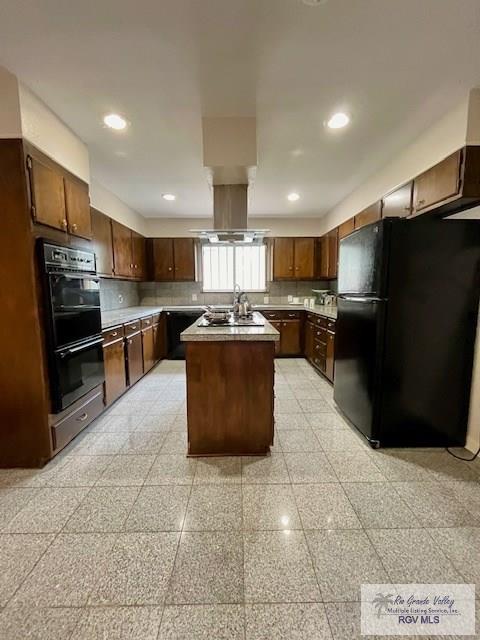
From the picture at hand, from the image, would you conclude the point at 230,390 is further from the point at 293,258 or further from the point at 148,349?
the point at 293,258

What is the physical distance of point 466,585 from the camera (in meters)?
1.21

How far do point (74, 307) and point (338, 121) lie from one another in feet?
8.55

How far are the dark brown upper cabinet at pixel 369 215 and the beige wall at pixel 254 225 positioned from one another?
5.78 feet

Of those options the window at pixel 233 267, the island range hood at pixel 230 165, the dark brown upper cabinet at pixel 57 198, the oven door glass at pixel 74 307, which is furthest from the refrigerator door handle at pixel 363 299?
the window at pixel 233 267

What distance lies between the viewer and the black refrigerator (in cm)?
209

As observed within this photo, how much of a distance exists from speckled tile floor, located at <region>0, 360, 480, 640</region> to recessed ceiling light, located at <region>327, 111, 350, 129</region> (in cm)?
262

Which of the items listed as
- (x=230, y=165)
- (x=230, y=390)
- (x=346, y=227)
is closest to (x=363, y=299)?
(x=230, y=390)

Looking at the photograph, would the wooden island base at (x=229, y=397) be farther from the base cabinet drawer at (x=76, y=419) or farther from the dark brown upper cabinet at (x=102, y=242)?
the dark brown upper cabinet at (x=102, y=242)

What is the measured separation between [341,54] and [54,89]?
1852 mm

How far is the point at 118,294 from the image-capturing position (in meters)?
4.55

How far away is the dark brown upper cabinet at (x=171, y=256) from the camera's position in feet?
17.1

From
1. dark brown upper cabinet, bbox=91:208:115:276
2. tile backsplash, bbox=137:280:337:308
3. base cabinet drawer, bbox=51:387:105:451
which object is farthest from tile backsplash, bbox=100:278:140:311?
base cabinet drawer, bbox=51:387:105:451

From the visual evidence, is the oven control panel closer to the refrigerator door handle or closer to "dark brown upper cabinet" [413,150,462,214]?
the refrigerator door handle

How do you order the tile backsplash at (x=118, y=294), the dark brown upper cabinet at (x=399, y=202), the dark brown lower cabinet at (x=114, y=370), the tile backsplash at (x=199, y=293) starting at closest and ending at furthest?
the dark brown upper cabinet at (x=399, y=202)
the dark brown lower cabinet at (x=114, y=370)
the tile backsplash at (x=118, y=294)
the tile backsplash at (x=199, y=293)
